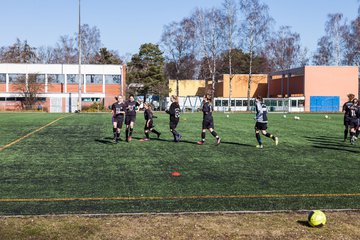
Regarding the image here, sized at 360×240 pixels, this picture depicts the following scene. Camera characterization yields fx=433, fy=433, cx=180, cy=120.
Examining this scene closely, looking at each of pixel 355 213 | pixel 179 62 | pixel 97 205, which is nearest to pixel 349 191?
pixel 355 213

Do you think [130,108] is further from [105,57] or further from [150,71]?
[105,57]

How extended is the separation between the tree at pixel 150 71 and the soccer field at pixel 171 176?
53050mm

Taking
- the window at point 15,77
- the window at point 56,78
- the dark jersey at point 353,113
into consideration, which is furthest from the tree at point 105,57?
the dark jersey at point 353,113

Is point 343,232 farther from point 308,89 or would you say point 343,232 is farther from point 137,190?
point 308,89

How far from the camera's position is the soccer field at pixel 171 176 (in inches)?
285

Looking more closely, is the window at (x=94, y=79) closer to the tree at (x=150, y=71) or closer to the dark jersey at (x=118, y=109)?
the tree at (x=150, y=71)

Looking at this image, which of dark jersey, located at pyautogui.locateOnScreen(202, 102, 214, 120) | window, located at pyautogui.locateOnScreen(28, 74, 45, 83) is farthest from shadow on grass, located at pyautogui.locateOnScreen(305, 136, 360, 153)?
window, located at pyautogui.locateOnScreen(28, 74, 45, 83)

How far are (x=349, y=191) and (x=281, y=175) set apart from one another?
192 cm

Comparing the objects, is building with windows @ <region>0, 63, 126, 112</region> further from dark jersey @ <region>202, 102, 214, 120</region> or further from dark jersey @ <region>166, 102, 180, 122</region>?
dark jersey @ <region>202, 102, 214, 120</region>

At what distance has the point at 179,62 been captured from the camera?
68.4 meters

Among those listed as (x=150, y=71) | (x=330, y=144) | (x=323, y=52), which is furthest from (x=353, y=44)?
(x=330, y=144)

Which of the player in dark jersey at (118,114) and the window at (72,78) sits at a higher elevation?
the window at (72,78)

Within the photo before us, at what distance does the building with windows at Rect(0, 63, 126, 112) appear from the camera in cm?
6444

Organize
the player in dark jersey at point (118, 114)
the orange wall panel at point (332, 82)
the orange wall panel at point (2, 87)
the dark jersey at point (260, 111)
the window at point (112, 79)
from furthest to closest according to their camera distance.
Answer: the window at point (112, 79) → the orange wall panel at point (2, 87) → the orange wall panel at point (332, 82) → the player in dark jersey at point (118, 114) → the dark jersey at point (260, 111)
